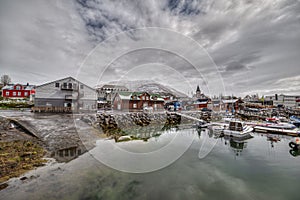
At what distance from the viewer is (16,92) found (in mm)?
44219

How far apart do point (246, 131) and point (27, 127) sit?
27111 mm

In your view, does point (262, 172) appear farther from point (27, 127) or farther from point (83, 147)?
point (27, 127)

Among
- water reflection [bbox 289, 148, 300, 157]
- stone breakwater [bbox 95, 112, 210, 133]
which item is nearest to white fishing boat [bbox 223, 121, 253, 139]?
water reflection [bbox 289, 148, 300, 157]

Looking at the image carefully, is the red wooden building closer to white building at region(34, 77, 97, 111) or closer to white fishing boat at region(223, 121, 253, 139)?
white building at region(34, 77, 97, 111)

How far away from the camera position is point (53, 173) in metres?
7.24

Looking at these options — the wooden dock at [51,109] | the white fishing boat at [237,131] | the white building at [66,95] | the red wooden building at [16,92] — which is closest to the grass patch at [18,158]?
the wooden dock at [51,109]

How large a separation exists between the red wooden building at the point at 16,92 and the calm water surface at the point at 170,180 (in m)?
50.6

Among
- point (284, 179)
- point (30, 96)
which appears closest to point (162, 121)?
point (284, 179)

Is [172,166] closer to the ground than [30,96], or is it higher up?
closer to the ground

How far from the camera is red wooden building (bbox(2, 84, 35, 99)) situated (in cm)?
4300

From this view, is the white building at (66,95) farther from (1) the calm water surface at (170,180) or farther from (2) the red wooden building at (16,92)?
(2) the red wooden building at (16,92)

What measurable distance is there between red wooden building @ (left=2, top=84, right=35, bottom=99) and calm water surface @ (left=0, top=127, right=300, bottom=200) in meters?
50.6

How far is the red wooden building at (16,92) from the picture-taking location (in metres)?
43.0

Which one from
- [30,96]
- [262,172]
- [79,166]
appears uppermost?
[30,96]
